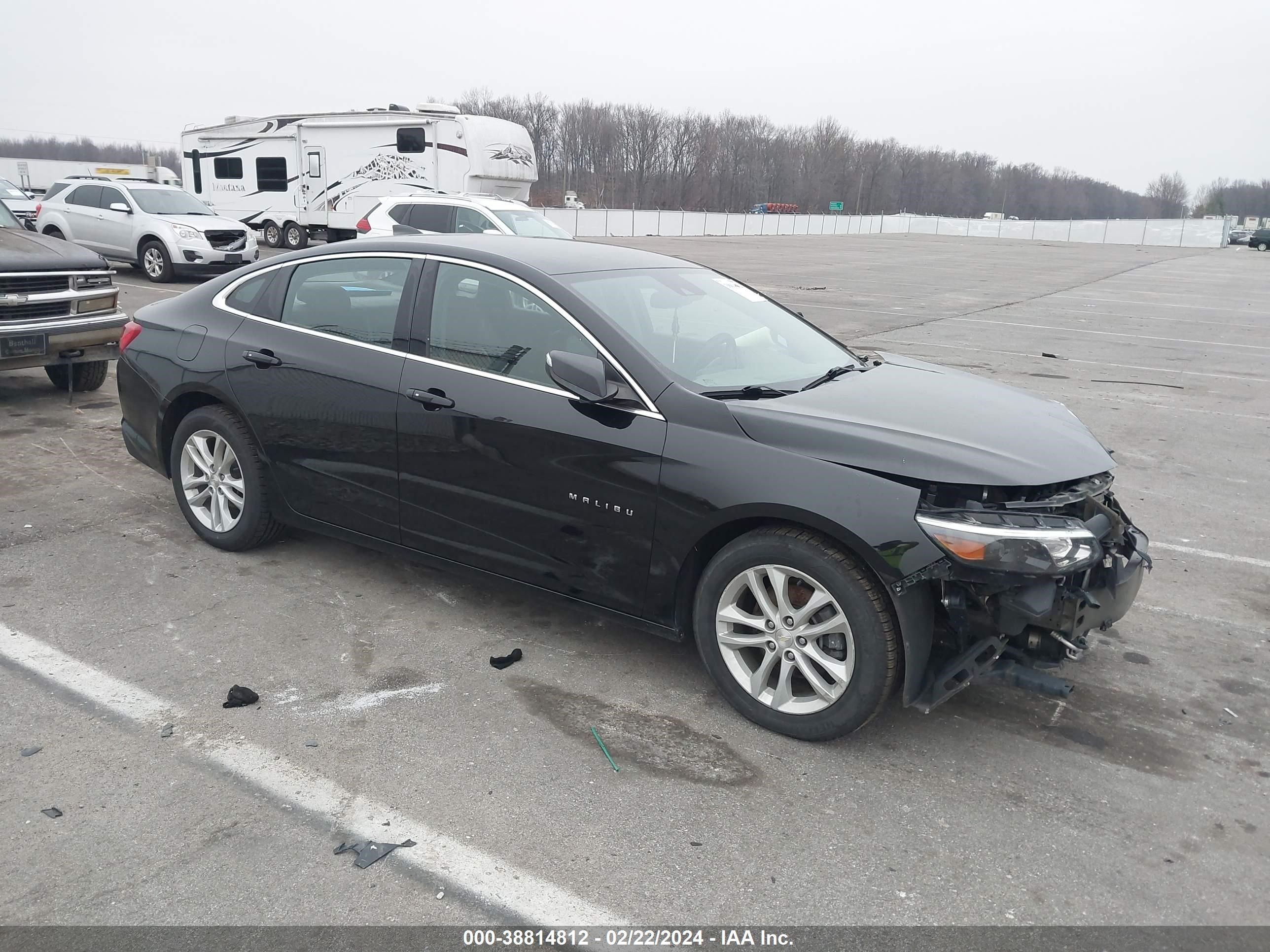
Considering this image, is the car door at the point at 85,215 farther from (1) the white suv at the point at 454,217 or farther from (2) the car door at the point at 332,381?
(2) the car door at the point at 332,381

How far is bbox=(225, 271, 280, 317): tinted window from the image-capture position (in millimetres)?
4926

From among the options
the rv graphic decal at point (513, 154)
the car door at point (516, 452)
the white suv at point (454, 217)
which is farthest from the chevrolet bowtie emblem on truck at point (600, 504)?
the rv graphic decal at point (513, 154)

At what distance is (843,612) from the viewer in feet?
11.0

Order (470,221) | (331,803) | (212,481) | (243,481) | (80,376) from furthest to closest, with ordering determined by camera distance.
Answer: (470,221)
(80,376)
(212,481)
(243,481)
(331,803)

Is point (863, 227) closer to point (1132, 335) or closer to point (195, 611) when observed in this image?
point (1132, 335)

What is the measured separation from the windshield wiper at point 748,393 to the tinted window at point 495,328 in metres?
0.49

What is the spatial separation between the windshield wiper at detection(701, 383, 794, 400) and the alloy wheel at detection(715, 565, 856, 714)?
2.29 ft

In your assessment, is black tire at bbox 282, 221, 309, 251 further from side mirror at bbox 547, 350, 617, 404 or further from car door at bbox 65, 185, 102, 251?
side mirror at bbox 547, 350, 617, 404

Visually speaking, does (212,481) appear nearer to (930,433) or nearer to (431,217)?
(930,433)

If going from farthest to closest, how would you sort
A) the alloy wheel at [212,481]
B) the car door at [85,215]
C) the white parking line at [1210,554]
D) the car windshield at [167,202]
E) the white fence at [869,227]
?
the white fence at [869,227] → the car door at [85,215] → the car windshield at [167,202] → the white parking line at [1210,554] → the alloy wheel at [212,481]

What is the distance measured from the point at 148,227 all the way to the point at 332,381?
49.7 ft

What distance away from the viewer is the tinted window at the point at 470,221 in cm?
1588

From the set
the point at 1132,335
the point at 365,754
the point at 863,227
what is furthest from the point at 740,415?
Answer: the point at 863,227

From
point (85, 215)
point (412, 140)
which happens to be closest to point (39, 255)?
point (85, 215)
